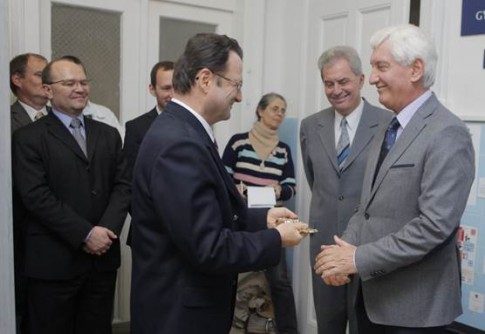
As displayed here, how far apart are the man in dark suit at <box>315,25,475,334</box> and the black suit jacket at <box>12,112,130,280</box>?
1117mm

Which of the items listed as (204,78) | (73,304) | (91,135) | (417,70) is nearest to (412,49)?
(417,70)

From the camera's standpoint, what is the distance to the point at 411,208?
1.58 metres

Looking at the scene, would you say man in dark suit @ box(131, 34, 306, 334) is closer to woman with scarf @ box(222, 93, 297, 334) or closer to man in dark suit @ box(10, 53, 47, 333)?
man in dark suit @ box(10, 53, 47, 333)

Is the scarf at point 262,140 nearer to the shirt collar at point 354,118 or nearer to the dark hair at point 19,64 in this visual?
the shirt collar at point 354,118

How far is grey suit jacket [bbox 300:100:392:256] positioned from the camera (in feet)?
7.61

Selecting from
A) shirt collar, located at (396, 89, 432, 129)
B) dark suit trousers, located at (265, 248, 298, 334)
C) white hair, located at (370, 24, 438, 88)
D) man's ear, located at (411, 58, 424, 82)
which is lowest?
dark suit trousers, located at (265, 248, 298, 334)

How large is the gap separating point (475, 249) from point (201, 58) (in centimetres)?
170

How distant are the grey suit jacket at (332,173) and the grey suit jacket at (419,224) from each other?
646mm

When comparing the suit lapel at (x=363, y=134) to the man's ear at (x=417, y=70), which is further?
the suit lapel at (x=363, y=134)

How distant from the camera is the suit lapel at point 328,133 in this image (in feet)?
7.93

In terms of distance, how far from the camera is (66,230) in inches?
86.0

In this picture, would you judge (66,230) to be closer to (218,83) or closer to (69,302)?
(69,302)

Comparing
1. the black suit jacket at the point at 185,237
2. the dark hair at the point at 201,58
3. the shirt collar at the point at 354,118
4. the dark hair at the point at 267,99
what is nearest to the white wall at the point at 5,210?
the black suit jacket at the point at 185,237

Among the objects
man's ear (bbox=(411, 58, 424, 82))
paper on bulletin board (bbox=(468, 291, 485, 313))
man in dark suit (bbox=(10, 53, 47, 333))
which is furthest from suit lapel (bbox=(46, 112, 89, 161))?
paper on bulletin board (bbox=(468, 291, 485, 313))
